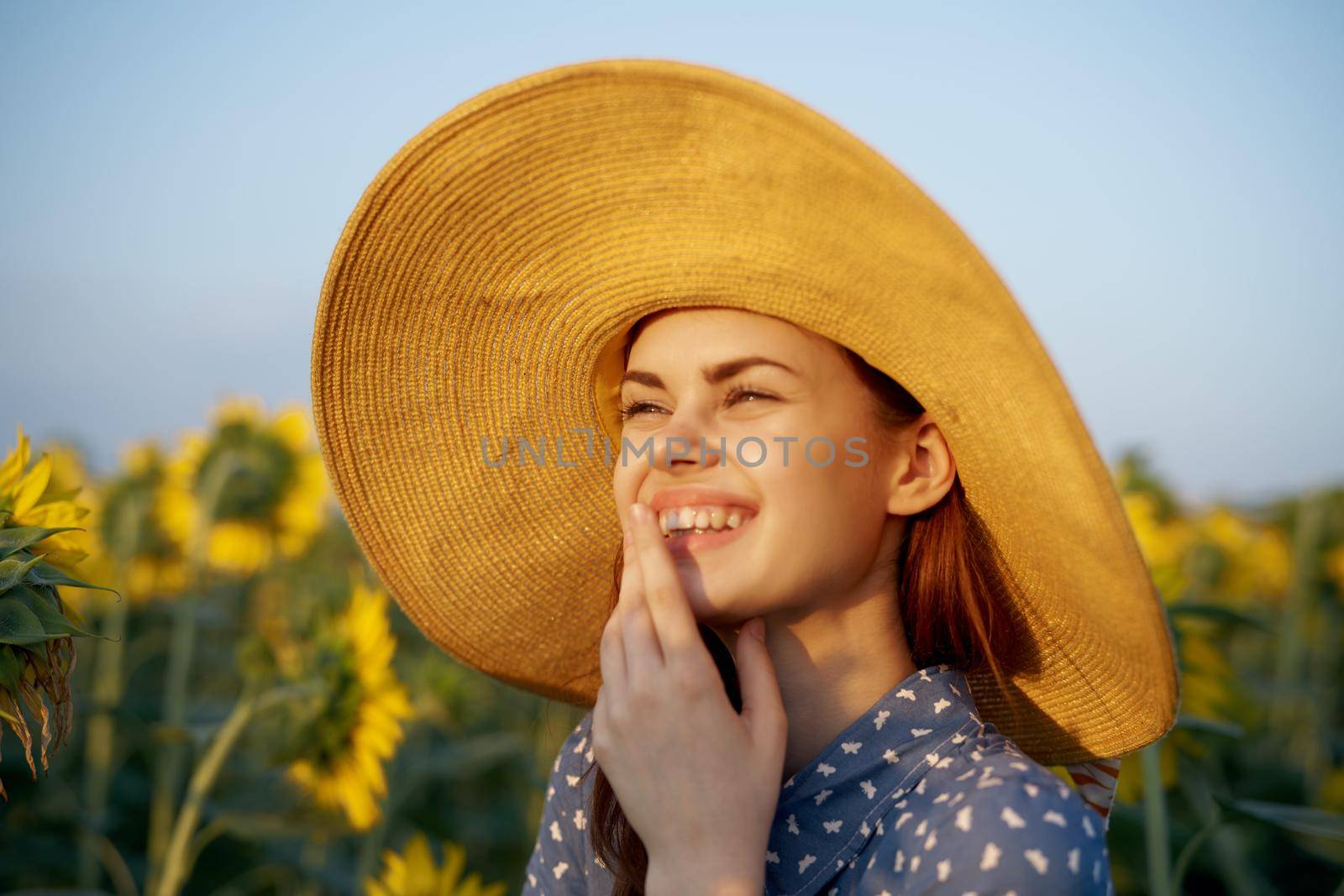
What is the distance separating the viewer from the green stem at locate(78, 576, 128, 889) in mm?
3375

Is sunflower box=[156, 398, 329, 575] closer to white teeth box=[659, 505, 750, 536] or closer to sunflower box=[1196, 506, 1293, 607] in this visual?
white teeth box=[659, 505, 750, 536]

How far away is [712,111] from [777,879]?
1013 mm

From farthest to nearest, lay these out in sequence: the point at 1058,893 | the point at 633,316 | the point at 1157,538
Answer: the point at 1157,538 → the point at 633,316 → the point at 1058,893

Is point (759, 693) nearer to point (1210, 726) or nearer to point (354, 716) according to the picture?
point (1210, 726)

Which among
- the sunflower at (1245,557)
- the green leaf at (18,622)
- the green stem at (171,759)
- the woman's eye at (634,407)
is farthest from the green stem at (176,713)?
the sunflower at (1245,557)

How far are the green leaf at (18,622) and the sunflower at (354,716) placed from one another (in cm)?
138

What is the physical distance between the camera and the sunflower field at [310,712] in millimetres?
2256

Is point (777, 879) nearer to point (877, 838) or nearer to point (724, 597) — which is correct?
point (877, 838)

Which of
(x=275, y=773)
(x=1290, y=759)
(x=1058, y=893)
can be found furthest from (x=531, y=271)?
(x=1290, y=759)

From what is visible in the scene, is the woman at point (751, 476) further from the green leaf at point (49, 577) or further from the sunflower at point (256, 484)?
the sunflower at point (256, 484)

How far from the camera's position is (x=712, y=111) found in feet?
4.54

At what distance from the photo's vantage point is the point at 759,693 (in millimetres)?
1491

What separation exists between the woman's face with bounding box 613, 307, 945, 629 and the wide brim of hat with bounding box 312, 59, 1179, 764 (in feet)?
0.24

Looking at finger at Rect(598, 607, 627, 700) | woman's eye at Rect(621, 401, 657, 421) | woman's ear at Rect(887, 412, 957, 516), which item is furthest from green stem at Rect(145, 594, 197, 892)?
woman's ear at Rect(887, 412, 957, 516)
